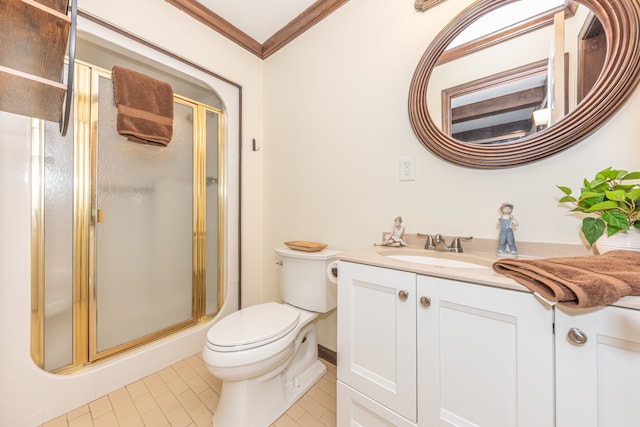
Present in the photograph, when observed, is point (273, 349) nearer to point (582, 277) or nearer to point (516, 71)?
point (582, 277)

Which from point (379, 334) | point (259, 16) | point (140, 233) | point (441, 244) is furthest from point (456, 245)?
point (259, 16)

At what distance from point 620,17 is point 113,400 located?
2715 millimetres

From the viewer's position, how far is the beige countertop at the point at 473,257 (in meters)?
0.69

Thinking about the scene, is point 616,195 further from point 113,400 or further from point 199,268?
point 113,400

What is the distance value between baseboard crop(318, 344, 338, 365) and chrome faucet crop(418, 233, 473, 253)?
0.97m

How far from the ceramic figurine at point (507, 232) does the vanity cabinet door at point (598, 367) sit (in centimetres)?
41

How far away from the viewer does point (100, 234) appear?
142 centimetres

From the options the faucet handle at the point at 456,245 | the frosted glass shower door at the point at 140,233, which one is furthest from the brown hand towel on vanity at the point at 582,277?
the frosted glass shower door at the point at 140,233

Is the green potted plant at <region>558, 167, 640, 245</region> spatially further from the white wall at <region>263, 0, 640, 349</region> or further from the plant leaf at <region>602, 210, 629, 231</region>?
the white wall at <region>263, 0, 640, 349</region>

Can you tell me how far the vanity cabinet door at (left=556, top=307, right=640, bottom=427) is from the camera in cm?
53

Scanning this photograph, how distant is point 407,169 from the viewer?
1282 millimetres

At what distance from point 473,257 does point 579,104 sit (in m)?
0.65

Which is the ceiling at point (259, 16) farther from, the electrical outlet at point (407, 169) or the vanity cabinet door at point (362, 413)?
the vanity cabinet door at point (362, 413)

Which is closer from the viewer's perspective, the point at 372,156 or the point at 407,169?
the point at 407,169
